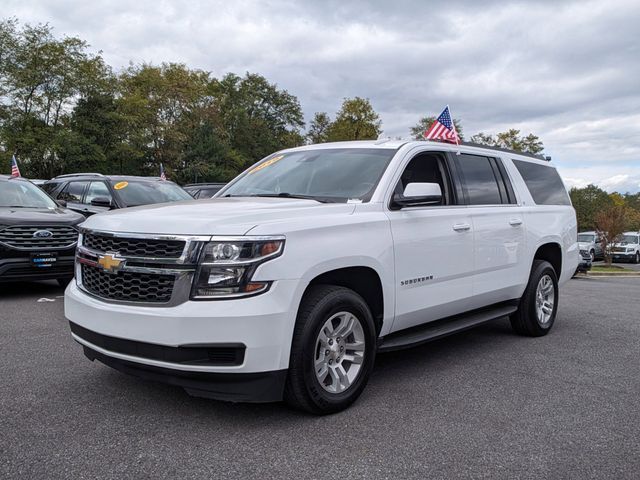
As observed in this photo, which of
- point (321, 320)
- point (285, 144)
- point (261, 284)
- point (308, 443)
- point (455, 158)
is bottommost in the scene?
point (308, 443)

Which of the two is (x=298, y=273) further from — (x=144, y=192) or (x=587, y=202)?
(x=587, y=202)

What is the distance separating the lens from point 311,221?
3461 mm

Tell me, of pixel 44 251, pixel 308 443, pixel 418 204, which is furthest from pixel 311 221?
pixel 44 251

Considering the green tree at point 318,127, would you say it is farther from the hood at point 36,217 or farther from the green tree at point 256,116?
the hood at point 36,217

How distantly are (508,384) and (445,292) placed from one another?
0.85 meters

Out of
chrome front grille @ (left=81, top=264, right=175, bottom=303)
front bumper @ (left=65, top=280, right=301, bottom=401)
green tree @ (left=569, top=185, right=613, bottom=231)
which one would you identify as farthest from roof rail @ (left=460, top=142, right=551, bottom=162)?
green tree @ (left=569, top=185, right=613, bottom=231)

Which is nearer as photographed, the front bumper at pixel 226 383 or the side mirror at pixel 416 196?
the front bumper at pixel 226 383

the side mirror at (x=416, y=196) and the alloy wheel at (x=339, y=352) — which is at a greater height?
the side mirror at (x=416, y=196)

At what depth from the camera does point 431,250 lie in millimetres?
4305

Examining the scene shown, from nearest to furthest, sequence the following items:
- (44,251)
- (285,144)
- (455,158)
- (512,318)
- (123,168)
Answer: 1. (455,158)
2. (512,318)
3. (44,251)
4. (123,168)
5. (285,144)

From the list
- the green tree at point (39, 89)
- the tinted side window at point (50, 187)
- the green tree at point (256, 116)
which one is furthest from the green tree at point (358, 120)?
the tinted side window at point (50, 187)

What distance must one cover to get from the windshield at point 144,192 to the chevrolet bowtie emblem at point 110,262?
6742mm

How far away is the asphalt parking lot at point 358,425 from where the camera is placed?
2848mm

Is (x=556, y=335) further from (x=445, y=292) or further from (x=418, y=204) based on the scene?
(x=418, y=204)
